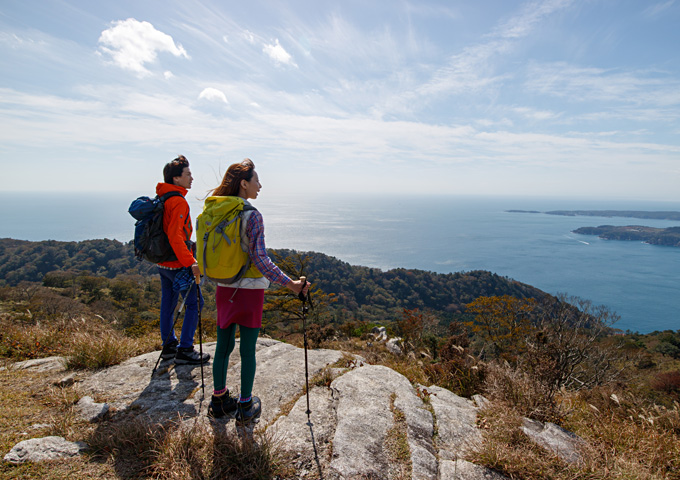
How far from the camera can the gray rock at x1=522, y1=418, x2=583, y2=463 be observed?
7.84 feet

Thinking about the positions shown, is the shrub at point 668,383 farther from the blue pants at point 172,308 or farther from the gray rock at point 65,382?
the gray rock at point 65,382

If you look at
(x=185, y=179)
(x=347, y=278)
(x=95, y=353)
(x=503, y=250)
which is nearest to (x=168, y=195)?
(x=185, y=179)

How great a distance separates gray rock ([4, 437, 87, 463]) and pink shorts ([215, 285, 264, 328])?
131 cm

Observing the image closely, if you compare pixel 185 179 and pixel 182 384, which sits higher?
pixel 185 179

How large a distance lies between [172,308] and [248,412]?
68.4 inches

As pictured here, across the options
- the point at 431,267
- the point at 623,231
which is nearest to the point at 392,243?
the point at 431,267

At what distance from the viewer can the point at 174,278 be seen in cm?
351

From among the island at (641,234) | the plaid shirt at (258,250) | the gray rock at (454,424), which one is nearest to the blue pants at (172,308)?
the plaid shirt at (258,250)

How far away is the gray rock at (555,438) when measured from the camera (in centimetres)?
239

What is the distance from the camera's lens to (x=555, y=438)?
8.70ft

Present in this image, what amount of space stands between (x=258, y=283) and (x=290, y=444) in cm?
126

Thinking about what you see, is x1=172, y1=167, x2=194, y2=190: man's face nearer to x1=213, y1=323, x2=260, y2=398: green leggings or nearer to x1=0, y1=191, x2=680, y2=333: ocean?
x1=213, y1=323, x2=260, y2=398: green leggings

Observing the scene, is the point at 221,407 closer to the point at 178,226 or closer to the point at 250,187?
the point at 178,226

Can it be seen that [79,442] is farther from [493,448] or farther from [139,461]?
[493,448]
